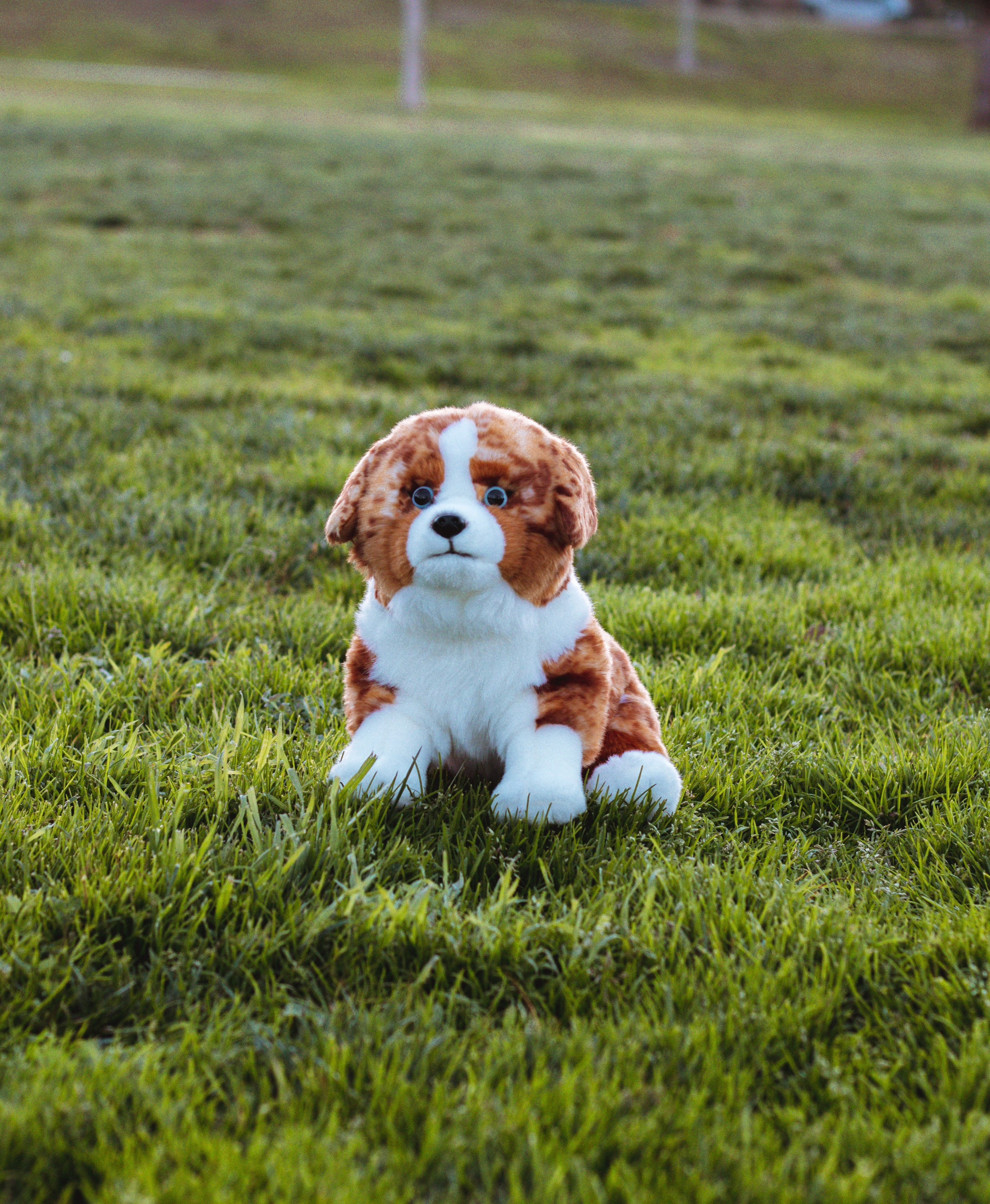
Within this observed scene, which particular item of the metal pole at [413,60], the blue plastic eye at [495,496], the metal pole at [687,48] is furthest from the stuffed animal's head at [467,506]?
the metal pole at [687,48]

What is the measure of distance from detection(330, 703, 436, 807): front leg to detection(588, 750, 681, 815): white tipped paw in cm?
43

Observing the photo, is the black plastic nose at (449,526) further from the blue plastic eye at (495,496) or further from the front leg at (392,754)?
the front leg at (392,754)

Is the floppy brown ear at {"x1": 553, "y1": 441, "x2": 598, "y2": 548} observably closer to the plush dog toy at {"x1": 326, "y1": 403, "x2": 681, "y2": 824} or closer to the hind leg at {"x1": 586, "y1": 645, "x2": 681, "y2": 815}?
the plush dog toy at {"x1": 326, "y1": 403, "x2": 681, "y2": 824}

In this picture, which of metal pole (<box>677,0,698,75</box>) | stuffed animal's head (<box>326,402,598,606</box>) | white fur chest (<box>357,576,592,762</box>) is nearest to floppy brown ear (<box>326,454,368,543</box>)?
stuffed animal's head (<box>326,402,598,606</box>)

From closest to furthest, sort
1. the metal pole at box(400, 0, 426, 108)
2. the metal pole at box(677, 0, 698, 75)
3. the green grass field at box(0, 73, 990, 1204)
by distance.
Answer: the green grass field at box(0, 73, 990, 1204) → the metal pole at box(400, 0, 426, 108) → the metal pole at box(677, 0, 698, 75)

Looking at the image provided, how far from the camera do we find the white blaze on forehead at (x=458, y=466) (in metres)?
2.28

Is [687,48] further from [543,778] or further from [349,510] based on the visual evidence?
[543,778]

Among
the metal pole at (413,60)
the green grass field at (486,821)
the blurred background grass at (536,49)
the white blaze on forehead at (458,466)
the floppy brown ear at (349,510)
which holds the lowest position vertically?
the green grass field at (486,821)

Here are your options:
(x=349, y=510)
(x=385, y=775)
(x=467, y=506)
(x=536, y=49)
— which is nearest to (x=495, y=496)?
(x=467, y=506)

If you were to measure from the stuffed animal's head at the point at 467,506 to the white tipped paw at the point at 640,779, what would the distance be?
45 centimetres

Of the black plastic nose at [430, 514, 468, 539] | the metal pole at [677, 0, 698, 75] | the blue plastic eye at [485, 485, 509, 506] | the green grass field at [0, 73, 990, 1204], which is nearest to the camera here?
the green grass field at [0, 73, 990, 1204]

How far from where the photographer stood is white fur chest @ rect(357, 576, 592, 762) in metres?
2.30

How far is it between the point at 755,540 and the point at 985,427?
291cm

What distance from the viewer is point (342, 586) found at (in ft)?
13.1
